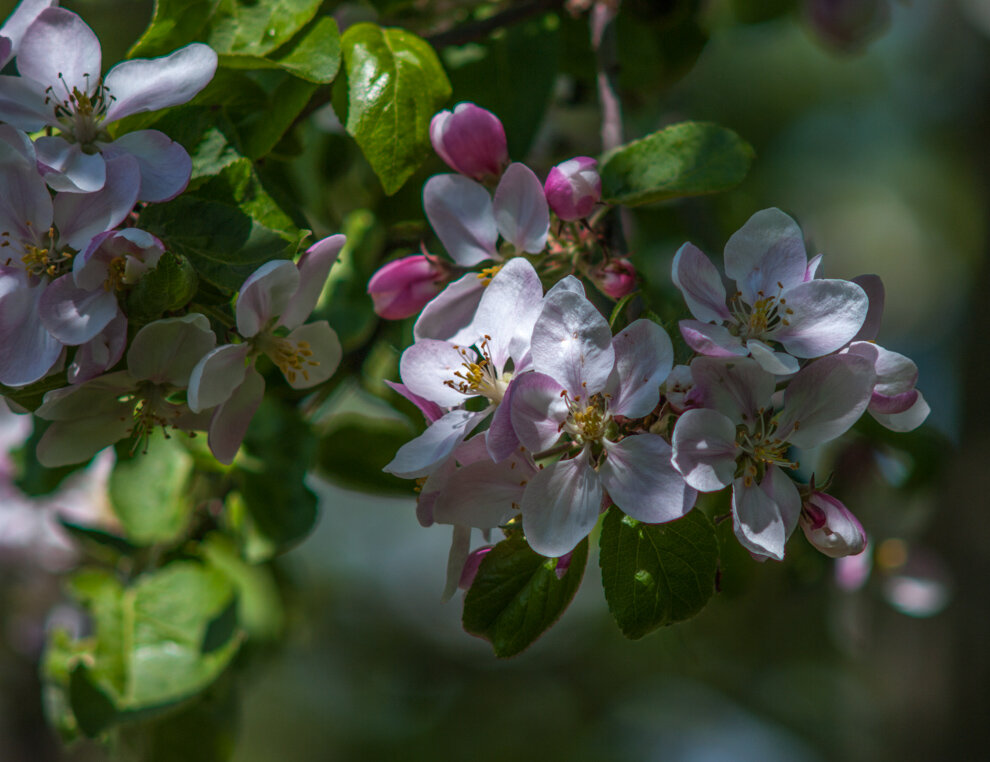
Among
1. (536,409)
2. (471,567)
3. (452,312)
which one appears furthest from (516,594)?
(452,312)

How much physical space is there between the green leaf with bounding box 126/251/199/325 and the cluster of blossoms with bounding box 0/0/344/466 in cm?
1

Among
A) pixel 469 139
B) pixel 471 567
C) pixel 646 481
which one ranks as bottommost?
pixel 471 567

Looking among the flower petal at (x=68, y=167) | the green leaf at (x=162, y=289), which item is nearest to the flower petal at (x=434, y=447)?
the green leaf at (x=162, y=289)

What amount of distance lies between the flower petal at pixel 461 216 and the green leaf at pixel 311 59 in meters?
0.14

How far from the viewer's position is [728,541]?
3.51 ft

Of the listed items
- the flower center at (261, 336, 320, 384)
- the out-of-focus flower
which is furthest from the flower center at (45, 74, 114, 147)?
the flower center at (261, 336, 320, 384)

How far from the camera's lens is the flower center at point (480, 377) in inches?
29.6

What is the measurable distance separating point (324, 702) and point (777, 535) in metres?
5.24

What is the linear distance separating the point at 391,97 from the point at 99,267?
318 mm

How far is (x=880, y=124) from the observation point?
5.55 metres

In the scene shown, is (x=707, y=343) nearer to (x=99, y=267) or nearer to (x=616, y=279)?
(x=616, y=279)

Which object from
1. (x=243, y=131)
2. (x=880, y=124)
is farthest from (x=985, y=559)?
(x=880, y=124)

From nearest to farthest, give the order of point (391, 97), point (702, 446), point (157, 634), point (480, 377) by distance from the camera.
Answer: point (702, 446), point (480, 377), point (391, 97), point (157, 634)

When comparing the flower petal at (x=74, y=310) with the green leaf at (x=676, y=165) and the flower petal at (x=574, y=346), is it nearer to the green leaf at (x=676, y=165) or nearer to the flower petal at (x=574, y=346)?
the flower petal at (x=574, y=346)
